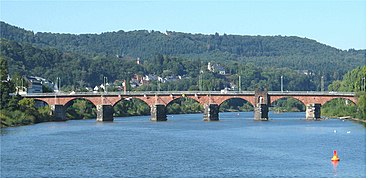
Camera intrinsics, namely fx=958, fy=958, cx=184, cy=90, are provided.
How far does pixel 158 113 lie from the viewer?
13088 centimetres

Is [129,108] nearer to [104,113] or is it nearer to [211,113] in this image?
[104,113]

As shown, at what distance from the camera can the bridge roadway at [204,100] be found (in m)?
130

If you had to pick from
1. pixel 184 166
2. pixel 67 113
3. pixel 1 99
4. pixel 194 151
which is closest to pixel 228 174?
pixel 184 166

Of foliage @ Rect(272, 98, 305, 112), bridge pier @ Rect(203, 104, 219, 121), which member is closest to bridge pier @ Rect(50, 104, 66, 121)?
bridge pier @ Rect(203, 104, 219, 121)

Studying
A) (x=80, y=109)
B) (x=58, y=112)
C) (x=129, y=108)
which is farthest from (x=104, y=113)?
(x=129, y=108)

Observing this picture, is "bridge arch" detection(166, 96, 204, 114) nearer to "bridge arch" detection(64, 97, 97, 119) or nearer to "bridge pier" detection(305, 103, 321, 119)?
"bridge arch" detection(64, 97, 97, 119)

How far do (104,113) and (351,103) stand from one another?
119 feet

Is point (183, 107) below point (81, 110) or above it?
above

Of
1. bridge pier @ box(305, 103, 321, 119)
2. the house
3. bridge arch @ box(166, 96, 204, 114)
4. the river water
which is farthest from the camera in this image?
bridge arch @ box(166, 96, 204, 114)

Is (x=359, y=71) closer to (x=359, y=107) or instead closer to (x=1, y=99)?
(x=359, y=107)

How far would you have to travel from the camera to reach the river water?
57.5m

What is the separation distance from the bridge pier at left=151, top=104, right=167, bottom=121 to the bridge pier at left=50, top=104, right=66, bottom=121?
12416 mm

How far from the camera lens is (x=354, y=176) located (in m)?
54.3

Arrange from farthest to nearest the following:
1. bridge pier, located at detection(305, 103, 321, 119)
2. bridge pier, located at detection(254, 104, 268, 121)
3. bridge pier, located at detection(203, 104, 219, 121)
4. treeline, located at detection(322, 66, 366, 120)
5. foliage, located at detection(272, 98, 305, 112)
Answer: foliage, located at detection(272, 98, 305, 112)
bridge pier, located at detection(203, 104, 219, 121)
bridge pier, located at detection(254, 104, 268, 121)
bridge pier, located at detection(305, 103, 321, 119)
treeline, located at detection(322, 66, 366, 120)
